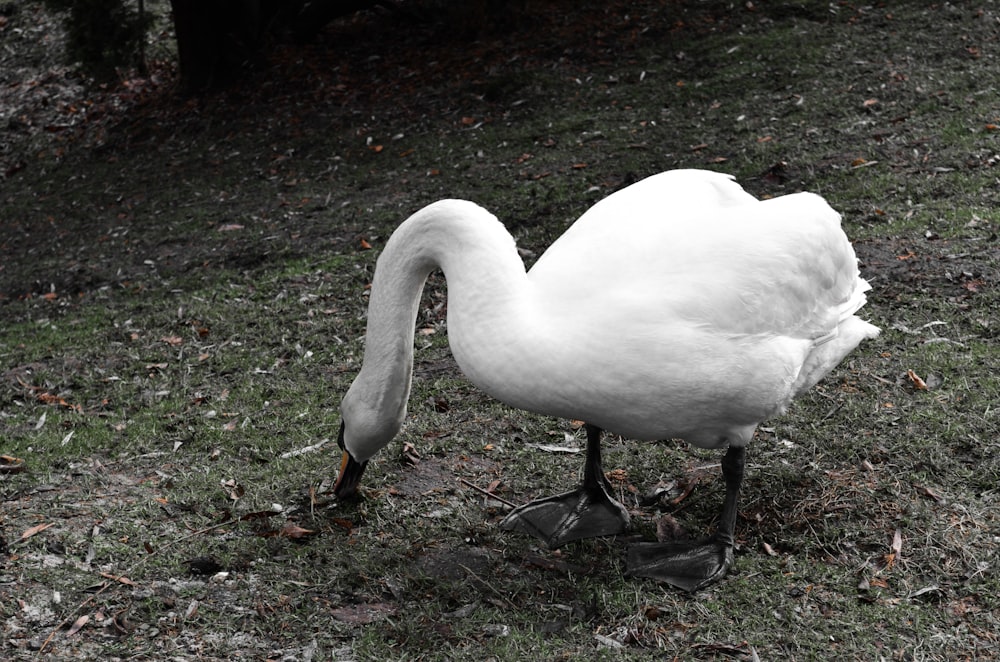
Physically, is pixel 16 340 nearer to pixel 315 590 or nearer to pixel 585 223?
pixel 315 590

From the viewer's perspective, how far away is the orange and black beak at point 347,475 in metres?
4.29

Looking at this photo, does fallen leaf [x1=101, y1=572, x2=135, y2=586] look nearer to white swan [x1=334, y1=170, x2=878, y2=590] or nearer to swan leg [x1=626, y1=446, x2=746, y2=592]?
white swan [x1=334, y1=170, x2=878, y2=590]

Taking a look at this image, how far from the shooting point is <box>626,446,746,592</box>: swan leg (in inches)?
150

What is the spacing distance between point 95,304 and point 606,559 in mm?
5053

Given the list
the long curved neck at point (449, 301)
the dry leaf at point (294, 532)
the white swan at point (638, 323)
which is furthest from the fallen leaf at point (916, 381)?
the dry leaf at point (294, 532)

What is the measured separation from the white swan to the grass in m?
0.38

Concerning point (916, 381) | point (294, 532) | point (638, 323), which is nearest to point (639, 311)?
point (638, 323)

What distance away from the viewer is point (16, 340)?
7.07 m

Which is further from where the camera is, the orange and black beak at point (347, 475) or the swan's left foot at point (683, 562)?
the orange and black beak at point (347, 475)

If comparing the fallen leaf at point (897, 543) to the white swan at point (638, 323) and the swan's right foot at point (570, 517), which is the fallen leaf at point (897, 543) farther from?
the swan's right foot at point (570, 517)

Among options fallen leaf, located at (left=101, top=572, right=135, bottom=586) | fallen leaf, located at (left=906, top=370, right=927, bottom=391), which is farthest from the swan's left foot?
fallen leaf, located at (left=101, top=572, right=135, bottom=586)

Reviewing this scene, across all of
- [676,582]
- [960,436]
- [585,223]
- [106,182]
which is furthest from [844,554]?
[106,182]

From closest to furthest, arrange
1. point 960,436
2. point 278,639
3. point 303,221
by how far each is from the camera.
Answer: point 278,639 → point 960,436 → point 303,221

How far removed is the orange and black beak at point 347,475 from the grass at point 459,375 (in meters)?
0.09
